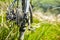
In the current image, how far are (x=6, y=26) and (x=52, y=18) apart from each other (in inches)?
→ 20.3

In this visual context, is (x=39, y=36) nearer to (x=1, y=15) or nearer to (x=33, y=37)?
(x=33, y=37)

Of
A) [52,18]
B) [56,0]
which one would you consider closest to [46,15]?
[52,18]

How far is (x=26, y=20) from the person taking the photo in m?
1.22

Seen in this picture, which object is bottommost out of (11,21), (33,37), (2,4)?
(33,37)

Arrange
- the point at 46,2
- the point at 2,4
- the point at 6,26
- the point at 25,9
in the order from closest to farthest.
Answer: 1. the point at 25,9
2. the point at 6,26
3. the point at 2,4
4. the point at 46,2

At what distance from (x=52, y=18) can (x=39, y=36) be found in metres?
0.37

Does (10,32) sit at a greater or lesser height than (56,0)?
lesser

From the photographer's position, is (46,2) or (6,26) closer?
(6,26)

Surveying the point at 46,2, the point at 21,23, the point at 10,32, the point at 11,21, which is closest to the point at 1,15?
the point at 11,21

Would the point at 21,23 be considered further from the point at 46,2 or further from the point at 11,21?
the point at 46,2

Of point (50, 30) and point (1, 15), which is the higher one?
point (1, 15)

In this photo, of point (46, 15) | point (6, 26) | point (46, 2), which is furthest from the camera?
point (46, 2)

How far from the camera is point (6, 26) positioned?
4.80 feet

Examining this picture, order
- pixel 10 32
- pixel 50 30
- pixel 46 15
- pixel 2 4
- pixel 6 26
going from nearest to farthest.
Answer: pixel 10 32 → pixel 6 26 → pixel 50 30 → pixel 2 4 → pixel 46 15
